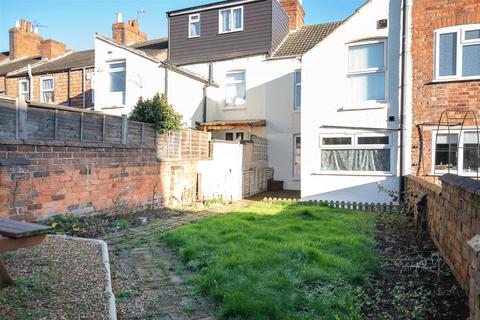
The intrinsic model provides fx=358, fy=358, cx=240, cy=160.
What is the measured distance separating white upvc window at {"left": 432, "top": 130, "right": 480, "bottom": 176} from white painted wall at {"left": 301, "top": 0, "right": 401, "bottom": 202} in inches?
40.7

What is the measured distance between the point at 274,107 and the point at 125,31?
12089 millimetres

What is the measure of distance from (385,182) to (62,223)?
8.21m

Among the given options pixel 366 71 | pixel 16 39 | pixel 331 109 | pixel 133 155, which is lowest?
pixel 133 155

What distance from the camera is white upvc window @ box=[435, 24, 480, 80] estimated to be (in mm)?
9102

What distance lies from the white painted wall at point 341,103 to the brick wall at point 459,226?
430 centimetres

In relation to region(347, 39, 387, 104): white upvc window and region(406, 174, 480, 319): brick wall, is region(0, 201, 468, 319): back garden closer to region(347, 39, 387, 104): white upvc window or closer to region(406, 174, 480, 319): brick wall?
region(406, 174, 480, 319): brick wall

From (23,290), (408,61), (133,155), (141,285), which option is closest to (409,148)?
(408,61)

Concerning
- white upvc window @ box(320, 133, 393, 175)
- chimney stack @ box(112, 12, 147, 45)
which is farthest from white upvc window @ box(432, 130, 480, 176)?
chimney stack @ box(112, 12, 147, 45)

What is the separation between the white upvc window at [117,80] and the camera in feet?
53.4

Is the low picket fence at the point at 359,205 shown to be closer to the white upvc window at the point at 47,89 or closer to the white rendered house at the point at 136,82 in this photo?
the white rendered house at the point at 136,82

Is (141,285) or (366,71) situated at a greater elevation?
(366,71)

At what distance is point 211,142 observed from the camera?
12797mm

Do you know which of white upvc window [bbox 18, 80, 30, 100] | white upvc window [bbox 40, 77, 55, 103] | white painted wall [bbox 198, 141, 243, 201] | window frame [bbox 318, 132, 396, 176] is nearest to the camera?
window frame [bbox 318, 132, 396, 176]

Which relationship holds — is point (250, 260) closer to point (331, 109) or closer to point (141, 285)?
point (141, 285)
